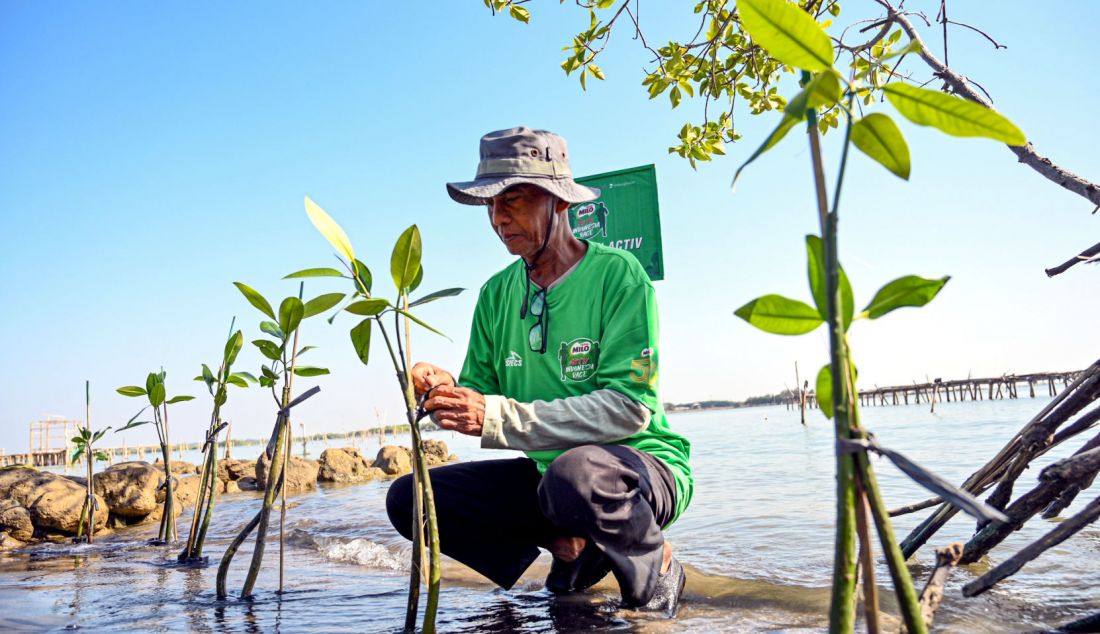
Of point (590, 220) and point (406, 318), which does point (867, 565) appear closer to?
point (406, 318)

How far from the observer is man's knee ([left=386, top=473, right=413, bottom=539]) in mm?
2109

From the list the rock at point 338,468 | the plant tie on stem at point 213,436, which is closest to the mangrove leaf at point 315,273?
the plant tie on stem at point 213,436

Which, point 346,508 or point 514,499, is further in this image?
point 346,508

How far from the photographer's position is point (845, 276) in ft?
2.40

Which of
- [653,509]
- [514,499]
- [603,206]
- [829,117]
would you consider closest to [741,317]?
[653,509]

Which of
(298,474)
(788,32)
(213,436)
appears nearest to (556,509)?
(788,32)

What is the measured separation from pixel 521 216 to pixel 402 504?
0.95 m

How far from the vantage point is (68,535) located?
4.51 metres

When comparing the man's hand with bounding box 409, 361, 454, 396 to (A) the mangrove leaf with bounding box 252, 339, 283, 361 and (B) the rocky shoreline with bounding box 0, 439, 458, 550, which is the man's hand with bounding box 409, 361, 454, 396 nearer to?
(A) the mangrove leaf with bounding box 252, 339, 283, 361

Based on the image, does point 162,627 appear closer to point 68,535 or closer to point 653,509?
point 653,509

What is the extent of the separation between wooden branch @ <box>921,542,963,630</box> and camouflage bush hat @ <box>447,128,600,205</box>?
4.21 feet

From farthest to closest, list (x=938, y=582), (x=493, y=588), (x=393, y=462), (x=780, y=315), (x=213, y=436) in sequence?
(x=393, y=462), (x=213, y=436), (x=493, y=588), (x=938, y=582), (x=780, y=315)

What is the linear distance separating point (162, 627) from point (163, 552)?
189 cm

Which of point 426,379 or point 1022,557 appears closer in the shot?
point 1022,557
